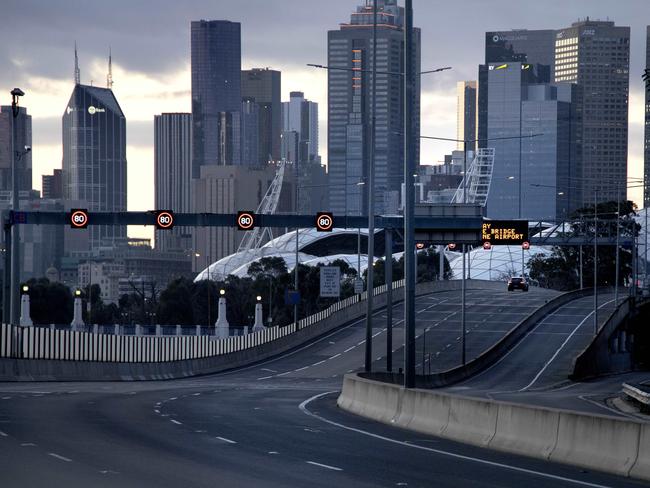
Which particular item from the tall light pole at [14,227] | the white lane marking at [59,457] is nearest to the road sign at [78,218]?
the tall light pole at [14,227]

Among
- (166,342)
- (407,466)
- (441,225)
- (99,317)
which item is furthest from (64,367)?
(99,317)

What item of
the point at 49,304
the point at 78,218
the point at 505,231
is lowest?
the point at 49,304

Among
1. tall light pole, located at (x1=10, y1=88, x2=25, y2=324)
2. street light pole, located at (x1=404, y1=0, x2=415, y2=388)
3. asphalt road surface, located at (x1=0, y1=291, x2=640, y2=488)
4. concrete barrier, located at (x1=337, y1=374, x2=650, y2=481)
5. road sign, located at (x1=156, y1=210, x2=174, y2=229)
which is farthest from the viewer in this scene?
road sign, located at (x1=156, y1=210, x2=174, y2=229)

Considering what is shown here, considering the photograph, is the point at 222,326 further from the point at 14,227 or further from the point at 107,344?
the point at 14,227

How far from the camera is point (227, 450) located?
24.4 metres

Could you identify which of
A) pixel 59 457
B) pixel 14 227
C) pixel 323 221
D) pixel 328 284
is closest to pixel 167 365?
pixel 323 221

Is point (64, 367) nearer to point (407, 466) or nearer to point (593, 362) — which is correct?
point (593, 362)

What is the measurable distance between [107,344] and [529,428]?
5089 centimetres

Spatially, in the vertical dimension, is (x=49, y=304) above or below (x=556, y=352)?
below

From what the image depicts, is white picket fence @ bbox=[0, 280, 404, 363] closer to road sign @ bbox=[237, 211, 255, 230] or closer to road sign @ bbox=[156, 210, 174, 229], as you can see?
road sign @ bbox=[156, 210, 174, 229]

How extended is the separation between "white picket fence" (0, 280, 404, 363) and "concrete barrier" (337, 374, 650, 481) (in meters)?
27.1

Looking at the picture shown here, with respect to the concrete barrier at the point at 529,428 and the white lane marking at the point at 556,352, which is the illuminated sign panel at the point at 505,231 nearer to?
the white lane marking at the point at 556,352

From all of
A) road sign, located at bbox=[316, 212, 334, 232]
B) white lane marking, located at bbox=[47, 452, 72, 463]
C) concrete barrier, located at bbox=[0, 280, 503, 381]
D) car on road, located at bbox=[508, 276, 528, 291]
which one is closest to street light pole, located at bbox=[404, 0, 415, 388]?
white lane marking, located at bbox=[47, 452, 72, 463]

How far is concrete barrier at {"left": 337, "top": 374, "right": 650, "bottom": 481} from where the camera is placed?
69.8 ft
